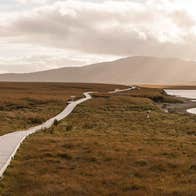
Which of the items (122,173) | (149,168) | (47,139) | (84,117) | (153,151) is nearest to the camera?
(122,173)

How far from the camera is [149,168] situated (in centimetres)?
1906

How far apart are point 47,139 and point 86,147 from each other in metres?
4.18

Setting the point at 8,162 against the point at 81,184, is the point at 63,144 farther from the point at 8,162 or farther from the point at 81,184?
the point at 81,184

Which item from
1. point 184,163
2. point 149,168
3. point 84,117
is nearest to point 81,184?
point 149,168

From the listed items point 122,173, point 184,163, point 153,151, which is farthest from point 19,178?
point 153,151

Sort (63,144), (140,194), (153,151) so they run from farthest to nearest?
(63,144) → (153,151) → (140,194)

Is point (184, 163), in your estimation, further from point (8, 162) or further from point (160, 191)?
point (8, 162)

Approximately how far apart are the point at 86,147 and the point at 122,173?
722cm

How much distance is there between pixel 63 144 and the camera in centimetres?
2597

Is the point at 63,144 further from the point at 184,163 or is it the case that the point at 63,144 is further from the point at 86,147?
the point at 184,163

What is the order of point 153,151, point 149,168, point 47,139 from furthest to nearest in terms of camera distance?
point 47,139, point 153,151, point 149,168

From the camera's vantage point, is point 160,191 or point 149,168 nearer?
point 160,191

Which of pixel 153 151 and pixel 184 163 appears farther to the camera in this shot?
pixel 153 151

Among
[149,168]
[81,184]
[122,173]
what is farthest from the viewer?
[149,168]
